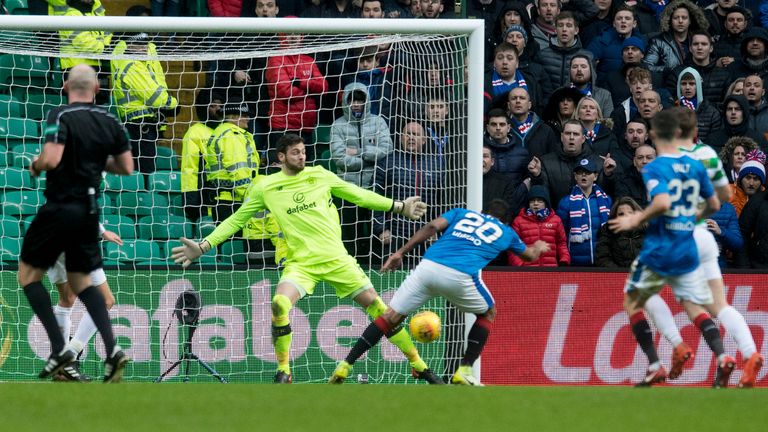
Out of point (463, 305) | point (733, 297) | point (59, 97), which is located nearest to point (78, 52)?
point (59, 97)

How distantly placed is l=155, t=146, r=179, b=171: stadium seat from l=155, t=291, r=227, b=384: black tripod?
52.6 inches

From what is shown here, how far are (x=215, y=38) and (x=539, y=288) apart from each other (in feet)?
14.2

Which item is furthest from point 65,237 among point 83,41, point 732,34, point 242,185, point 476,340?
point 732,34

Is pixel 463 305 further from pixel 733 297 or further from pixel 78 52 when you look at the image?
pixel 78 52

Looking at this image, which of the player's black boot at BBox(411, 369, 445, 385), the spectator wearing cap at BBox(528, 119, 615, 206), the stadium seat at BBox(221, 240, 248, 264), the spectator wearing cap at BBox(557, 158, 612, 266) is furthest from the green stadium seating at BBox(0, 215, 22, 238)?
the spectator wearing cap at BBox(557, 158, 612, 266)

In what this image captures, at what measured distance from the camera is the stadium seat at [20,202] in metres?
13.5

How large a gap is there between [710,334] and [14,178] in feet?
23.7

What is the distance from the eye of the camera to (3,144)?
13.8 m

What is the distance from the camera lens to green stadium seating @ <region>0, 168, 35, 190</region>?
13.5 m

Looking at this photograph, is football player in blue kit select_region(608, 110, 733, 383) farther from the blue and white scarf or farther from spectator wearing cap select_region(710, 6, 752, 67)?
spectator wearing cap select_region(710, 6, 752, 67)

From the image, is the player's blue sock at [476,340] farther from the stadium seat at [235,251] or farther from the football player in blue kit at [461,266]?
the stadium seat at [235,251]

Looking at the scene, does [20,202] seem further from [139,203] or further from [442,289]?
[442,289]

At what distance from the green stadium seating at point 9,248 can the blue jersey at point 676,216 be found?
6.74 meters

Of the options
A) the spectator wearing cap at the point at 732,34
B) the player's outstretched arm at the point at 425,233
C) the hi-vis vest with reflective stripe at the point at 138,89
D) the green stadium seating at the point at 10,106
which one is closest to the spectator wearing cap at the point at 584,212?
the player's outstretched arm at the point at 425,233
